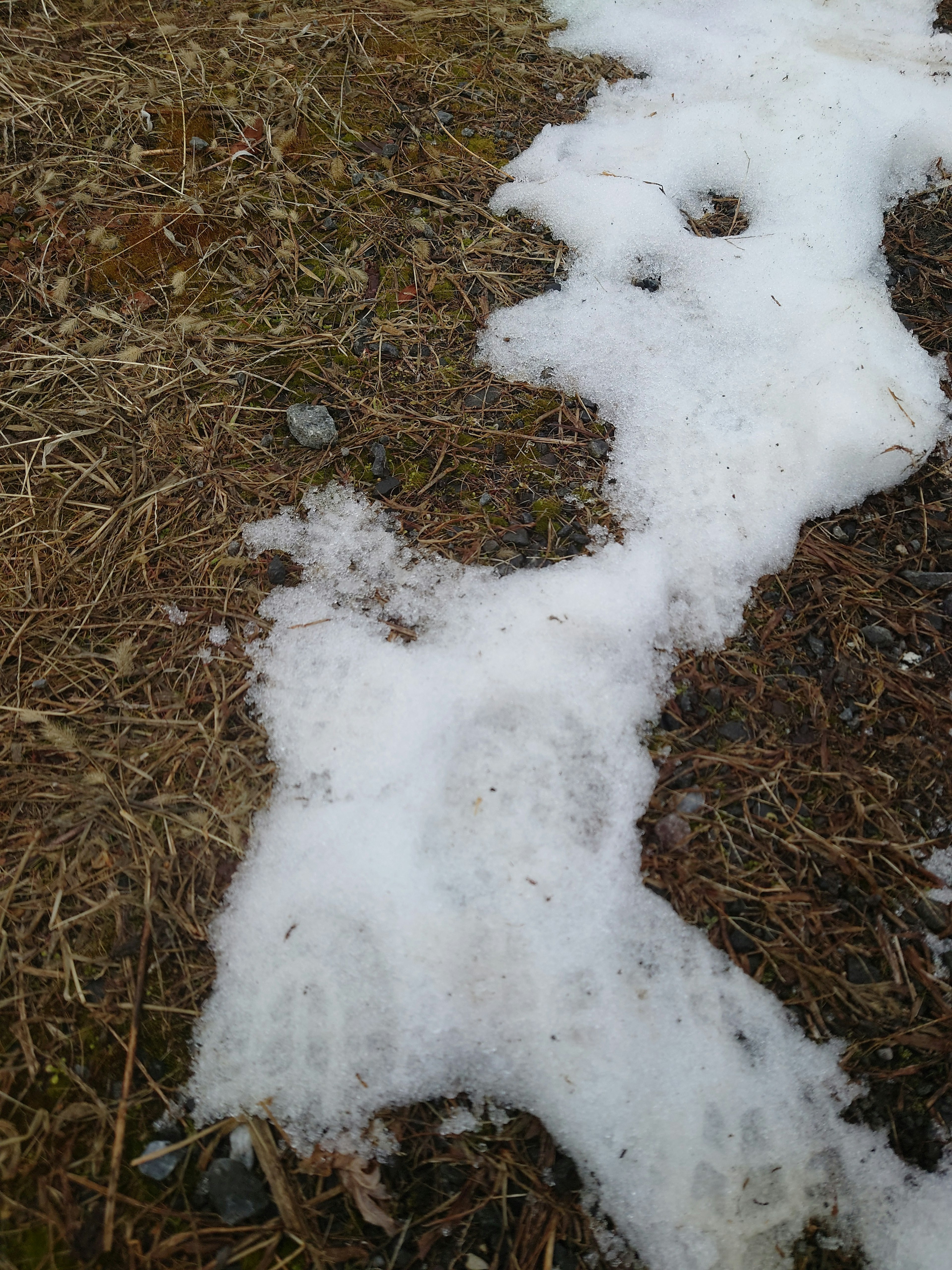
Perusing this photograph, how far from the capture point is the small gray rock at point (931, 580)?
6.56 ft

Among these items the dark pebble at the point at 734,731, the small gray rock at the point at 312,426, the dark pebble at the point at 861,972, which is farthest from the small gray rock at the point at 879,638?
the small gray rock at the point at 312,426

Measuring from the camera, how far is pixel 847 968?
5.34 feet

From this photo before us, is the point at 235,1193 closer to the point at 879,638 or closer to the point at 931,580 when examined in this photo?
the point at 879,638

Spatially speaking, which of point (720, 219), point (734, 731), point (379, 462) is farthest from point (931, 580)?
point (379, 462)

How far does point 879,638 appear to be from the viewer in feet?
6.36

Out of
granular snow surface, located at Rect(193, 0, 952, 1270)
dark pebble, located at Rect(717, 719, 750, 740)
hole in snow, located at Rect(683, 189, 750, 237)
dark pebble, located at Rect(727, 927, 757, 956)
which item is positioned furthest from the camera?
hole in snow, located at Rect(683, 189, 750, 237)

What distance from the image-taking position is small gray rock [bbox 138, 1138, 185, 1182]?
1464 mm

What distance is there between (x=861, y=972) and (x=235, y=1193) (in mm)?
1348

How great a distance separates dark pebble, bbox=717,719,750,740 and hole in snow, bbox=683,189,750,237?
5.48ft

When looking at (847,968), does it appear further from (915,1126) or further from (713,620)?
(713,620)

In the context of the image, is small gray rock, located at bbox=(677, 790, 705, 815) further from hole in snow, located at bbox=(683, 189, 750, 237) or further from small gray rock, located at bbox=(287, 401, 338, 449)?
hole in snow, located at bbox=(683, 189, 750, 237)

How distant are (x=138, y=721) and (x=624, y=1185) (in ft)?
4.78

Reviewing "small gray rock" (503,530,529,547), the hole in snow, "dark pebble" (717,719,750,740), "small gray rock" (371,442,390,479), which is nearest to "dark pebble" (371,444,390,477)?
"small gray rock" (371,442,390,479)


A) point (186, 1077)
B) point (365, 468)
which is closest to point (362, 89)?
point (365, 468)
